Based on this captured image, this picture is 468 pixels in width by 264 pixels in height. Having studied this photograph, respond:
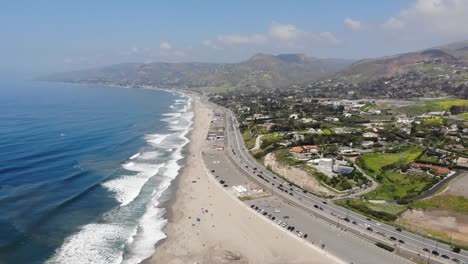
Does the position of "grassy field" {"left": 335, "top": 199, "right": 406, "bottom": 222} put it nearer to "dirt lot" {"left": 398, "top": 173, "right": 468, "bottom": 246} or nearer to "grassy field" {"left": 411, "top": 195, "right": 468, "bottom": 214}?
"dirt lot" {"left": 398, "top": 173, "right": 468, "bottom": 246}

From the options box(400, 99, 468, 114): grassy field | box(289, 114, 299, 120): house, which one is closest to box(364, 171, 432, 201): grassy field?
box(289, 114, 299, 120): house

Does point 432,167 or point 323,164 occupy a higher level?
point 323,164

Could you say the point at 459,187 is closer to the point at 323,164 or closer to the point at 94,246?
the point at 323,164

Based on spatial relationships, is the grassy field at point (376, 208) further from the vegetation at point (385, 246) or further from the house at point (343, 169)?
the house at point (343, 169)

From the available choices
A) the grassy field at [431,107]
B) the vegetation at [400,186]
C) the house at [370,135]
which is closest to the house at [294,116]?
the house at [370,135]

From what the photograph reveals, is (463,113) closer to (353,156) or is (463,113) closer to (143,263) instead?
(353,156)

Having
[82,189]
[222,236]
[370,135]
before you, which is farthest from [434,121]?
[82,189]
